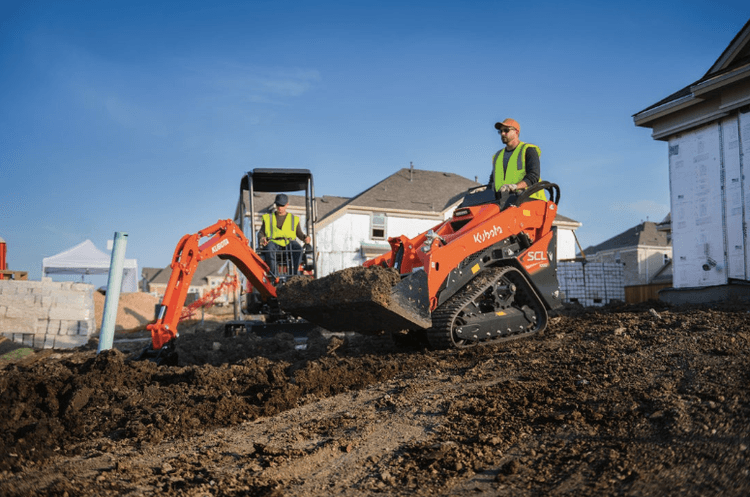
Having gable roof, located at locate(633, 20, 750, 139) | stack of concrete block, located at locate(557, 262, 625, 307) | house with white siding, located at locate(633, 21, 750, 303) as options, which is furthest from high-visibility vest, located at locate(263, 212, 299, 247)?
stack of concrete block, located at locate(557, 262, 625, 307)

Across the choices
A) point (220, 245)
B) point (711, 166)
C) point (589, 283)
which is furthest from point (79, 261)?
point (711, 166)

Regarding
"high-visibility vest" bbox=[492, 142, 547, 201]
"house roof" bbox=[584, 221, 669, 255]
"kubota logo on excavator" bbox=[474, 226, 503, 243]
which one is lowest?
"kubota logo on excavator" bbox=[474, 226, 503, 243]

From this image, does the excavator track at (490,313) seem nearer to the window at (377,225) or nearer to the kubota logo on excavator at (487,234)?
the kubota logo on excavator at (487,234)

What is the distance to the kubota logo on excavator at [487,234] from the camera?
556cm

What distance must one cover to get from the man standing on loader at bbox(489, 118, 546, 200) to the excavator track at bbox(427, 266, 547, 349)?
1032 mm

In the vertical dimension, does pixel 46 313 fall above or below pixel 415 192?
below

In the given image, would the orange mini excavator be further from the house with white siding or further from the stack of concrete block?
the stack of concrete block

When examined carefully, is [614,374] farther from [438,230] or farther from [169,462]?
[169,462]

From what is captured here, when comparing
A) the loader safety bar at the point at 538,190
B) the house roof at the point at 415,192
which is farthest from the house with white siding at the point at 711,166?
the house roof at the point at 415,192

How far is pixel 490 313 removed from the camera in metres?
5.70

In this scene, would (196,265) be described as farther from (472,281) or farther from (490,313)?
(490,313)

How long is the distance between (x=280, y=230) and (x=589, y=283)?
38.1 ft

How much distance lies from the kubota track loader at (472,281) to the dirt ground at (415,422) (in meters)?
0.32

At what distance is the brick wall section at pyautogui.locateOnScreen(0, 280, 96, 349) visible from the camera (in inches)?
446
